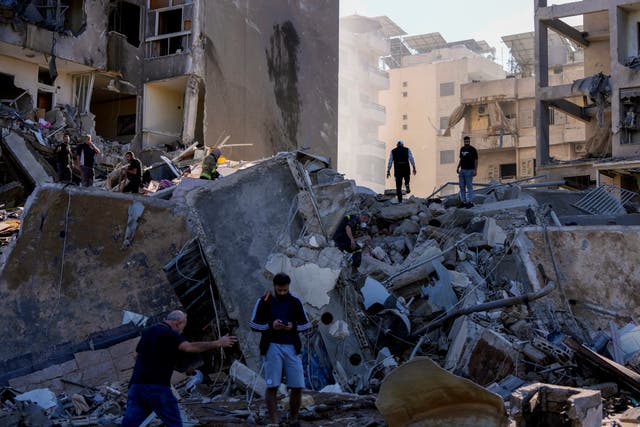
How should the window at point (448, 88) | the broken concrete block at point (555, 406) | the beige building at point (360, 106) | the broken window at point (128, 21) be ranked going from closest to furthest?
the broken concrete block at point (555, 406)
the broken window at point (128, 21)
the window at point (448, 88)
the beige building at point (360, 106)

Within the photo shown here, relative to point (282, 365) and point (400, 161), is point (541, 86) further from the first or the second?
point (282, 365)

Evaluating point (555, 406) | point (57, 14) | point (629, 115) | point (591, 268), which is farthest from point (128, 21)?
point (555, 406)

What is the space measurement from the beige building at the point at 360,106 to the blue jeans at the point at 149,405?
52.6 meters

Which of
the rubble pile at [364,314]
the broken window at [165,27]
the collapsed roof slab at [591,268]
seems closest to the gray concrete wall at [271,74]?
the broken window at [165,27]

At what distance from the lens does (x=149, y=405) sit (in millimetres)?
5918

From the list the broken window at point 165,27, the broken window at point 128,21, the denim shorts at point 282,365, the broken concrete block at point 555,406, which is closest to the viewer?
the broken concrete block at point 555,406

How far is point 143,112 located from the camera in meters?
25.0

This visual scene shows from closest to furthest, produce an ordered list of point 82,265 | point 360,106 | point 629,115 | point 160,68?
point 82,265
point 160,68
point 629,115
point 360,106

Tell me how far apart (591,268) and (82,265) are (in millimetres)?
7052

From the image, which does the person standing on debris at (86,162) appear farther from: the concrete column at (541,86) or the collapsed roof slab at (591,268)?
the concrete column at (541,86)

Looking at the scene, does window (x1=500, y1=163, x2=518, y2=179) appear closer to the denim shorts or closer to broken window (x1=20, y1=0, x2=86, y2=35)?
broken window (x1=20, y1=0, x2=86, y2=35)

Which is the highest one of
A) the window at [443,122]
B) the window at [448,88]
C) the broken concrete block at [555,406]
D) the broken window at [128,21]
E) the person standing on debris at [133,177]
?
the window at [448,88]

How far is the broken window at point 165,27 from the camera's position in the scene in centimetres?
2472

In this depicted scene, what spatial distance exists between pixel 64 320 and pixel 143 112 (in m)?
16.0
